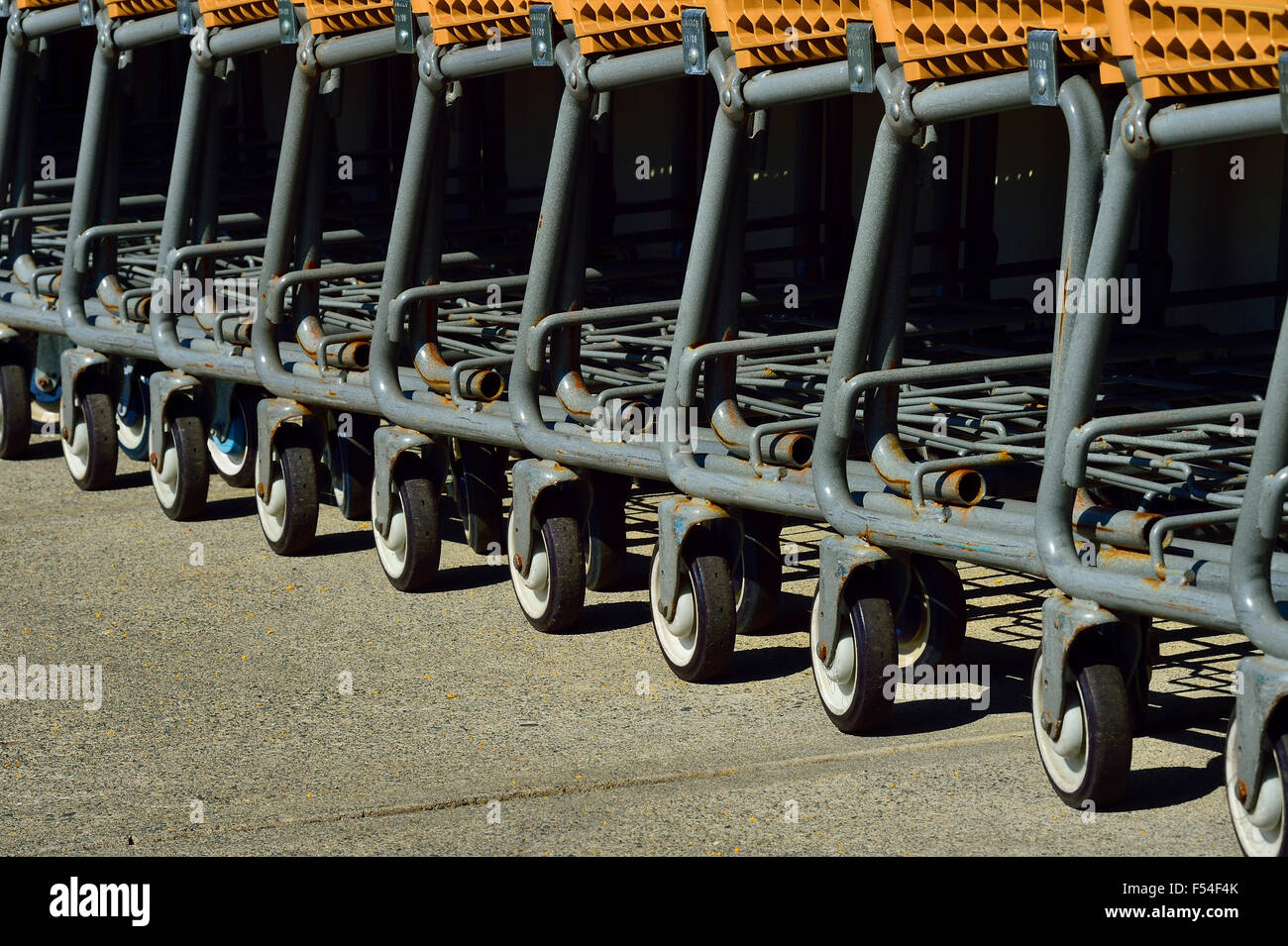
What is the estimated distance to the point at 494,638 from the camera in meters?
7.03

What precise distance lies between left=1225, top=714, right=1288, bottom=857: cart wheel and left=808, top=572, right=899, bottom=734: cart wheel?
121 centimetres

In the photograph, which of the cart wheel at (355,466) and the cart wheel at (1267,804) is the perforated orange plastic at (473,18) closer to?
the cart wheel at (355,466)

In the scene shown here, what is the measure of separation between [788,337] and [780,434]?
0.95 feet

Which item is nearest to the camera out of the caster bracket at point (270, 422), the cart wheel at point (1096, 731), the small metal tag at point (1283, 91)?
the small metal tag at point (1283, 91)

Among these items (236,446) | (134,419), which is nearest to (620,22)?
(236,446)

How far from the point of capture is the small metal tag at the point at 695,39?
626cm

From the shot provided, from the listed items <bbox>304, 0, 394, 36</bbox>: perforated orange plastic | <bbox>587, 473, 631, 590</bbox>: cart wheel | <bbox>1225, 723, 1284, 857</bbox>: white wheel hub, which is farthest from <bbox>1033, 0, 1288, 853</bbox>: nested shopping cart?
<bbox>304, 0, 394, 36</bbox>: perforated orange plastic

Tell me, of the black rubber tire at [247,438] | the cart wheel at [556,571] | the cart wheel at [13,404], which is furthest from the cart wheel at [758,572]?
the cart wheel at [13,404]

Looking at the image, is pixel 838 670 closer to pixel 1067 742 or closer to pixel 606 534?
pixel 1067 742

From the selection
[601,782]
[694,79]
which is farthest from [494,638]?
[694,79]

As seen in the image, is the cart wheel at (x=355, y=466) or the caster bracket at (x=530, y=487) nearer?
the caster bracket at (x=530, y=487)

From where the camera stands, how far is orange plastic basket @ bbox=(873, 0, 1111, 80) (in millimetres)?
5051

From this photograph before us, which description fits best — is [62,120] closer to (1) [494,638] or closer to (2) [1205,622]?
(1) [494,638]

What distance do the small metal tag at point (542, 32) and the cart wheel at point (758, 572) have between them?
1.60 m
